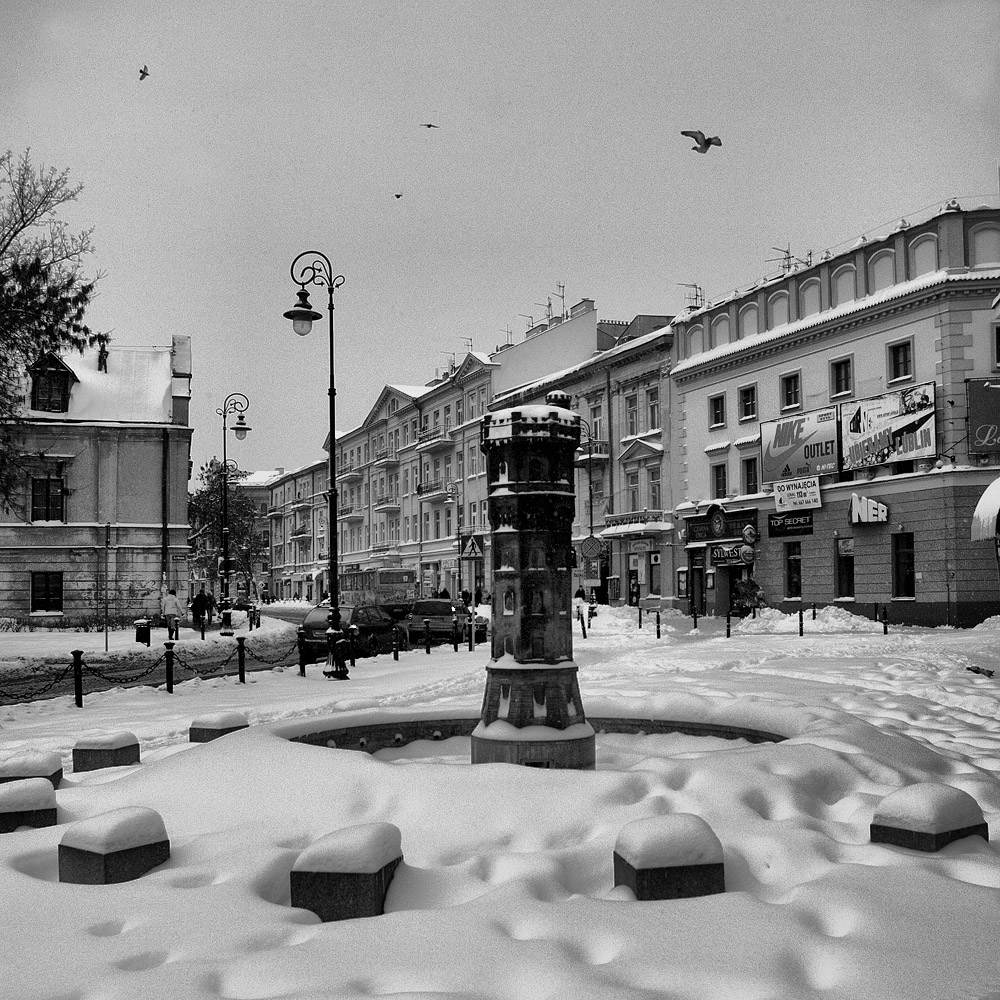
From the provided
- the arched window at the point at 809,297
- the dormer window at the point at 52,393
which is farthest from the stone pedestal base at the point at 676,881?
the dormer window at the point at 52,393

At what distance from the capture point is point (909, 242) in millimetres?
30547

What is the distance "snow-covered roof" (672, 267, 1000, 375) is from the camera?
29.0 metres

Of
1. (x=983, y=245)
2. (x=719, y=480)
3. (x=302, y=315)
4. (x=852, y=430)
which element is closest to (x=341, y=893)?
(x=302, y=315)

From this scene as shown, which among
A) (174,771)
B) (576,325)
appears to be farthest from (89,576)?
(174,771)

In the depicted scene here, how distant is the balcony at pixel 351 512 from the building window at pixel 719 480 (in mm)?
45005

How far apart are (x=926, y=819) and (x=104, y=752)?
6.22 m

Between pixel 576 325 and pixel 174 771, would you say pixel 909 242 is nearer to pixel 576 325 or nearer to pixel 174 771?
pixel 576 325

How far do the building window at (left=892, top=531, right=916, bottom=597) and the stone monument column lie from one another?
2536cm

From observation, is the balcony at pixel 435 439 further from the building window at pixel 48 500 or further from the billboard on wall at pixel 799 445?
the billboard on wall at pixel 799 445

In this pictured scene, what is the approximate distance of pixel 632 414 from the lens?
147 ft

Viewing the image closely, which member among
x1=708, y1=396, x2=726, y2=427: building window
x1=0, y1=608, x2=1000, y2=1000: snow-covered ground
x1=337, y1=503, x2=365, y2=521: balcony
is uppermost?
x1=708, y1=396, x2=726, y2=427: building window

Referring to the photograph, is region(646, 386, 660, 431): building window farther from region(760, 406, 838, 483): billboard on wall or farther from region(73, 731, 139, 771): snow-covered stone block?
region(73, 731, 139, 771): snow-covered stone block

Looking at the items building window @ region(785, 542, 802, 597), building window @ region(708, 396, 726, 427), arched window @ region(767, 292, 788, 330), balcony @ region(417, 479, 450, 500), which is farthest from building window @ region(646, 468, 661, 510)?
balcony @ region(417, 479, 450, 500)

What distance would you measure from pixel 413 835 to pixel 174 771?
1.93 metres
